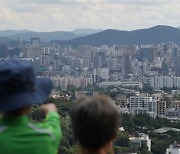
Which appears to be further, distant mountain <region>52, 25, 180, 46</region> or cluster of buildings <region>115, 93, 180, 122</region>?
distant mountain <region>52, 25, 180, 46</region>

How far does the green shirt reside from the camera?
1.04m

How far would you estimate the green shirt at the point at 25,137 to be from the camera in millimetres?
1038

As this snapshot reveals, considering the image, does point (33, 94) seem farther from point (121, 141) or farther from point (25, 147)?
point (121, 141)

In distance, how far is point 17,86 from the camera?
104cm

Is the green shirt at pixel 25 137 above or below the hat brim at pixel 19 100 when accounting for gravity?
below

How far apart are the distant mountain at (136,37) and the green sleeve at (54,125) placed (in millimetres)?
69614

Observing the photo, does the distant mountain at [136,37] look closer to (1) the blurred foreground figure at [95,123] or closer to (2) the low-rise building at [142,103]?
(2) the low-rise building at [142,103]

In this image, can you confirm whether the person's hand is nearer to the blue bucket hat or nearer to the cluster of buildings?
the blue bucket hat

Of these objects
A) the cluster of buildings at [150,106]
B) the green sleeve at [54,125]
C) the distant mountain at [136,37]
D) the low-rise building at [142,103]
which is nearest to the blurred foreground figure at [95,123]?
the green sleeve at [54,125]

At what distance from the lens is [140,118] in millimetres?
18594

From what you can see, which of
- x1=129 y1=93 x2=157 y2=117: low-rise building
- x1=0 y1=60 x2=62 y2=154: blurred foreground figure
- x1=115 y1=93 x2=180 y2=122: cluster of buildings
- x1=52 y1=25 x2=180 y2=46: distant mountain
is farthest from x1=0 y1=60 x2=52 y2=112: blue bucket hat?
x1=52 y1=25 x2=180 y2=46: distant mountain

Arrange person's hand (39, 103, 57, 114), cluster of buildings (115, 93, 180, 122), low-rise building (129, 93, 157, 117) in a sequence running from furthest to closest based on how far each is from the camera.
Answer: low-rise building (129, 93, 157, 117)
cluster of buildings (115, 93, 180, 122)
person's hand (39, 103, 57, 114)

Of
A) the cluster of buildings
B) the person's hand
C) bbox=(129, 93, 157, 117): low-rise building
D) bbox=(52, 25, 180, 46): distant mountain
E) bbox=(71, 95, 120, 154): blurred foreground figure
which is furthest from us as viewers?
bbox=(52, 25, 180, 46): distant mountain

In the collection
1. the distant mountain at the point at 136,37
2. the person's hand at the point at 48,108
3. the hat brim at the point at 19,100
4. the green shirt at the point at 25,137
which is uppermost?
the distant mountain at the point at 136,37
